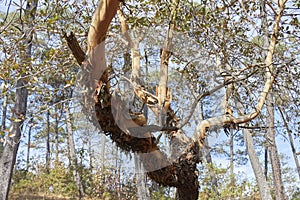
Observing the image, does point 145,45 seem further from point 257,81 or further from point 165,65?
point 257,81

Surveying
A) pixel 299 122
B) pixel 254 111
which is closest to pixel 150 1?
pixel 254 111

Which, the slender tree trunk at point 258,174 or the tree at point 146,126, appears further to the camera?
the slender tree trunk at point 258,174

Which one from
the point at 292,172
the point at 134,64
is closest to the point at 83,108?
the point at 134,64

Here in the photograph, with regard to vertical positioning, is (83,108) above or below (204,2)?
below

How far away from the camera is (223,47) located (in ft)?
9.01

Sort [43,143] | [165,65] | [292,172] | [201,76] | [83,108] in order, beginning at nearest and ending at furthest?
[83,108] < [165,65] < [201,76] < [292,172] < [43,143]

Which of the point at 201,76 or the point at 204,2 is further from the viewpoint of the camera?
the point at 201,76

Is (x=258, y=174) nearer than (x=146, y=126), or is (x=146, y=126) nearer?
(x=146, y=126)

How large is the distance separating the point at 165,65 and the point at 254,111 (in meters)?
0.69

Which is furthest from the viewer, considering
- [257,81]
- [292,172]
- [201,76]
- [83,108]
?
[292,172]

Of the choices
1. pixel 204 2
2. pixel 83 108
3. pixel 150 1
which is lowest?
pixel 83 108

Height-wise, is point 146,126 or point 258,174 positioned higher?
point 258,174

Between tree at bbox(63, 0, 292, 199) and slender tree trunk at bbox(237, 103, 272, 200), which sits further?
slender tree trunk at bbox(237, 103, 272, 200)

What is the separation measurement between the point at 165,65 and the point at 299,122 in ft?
4.26
